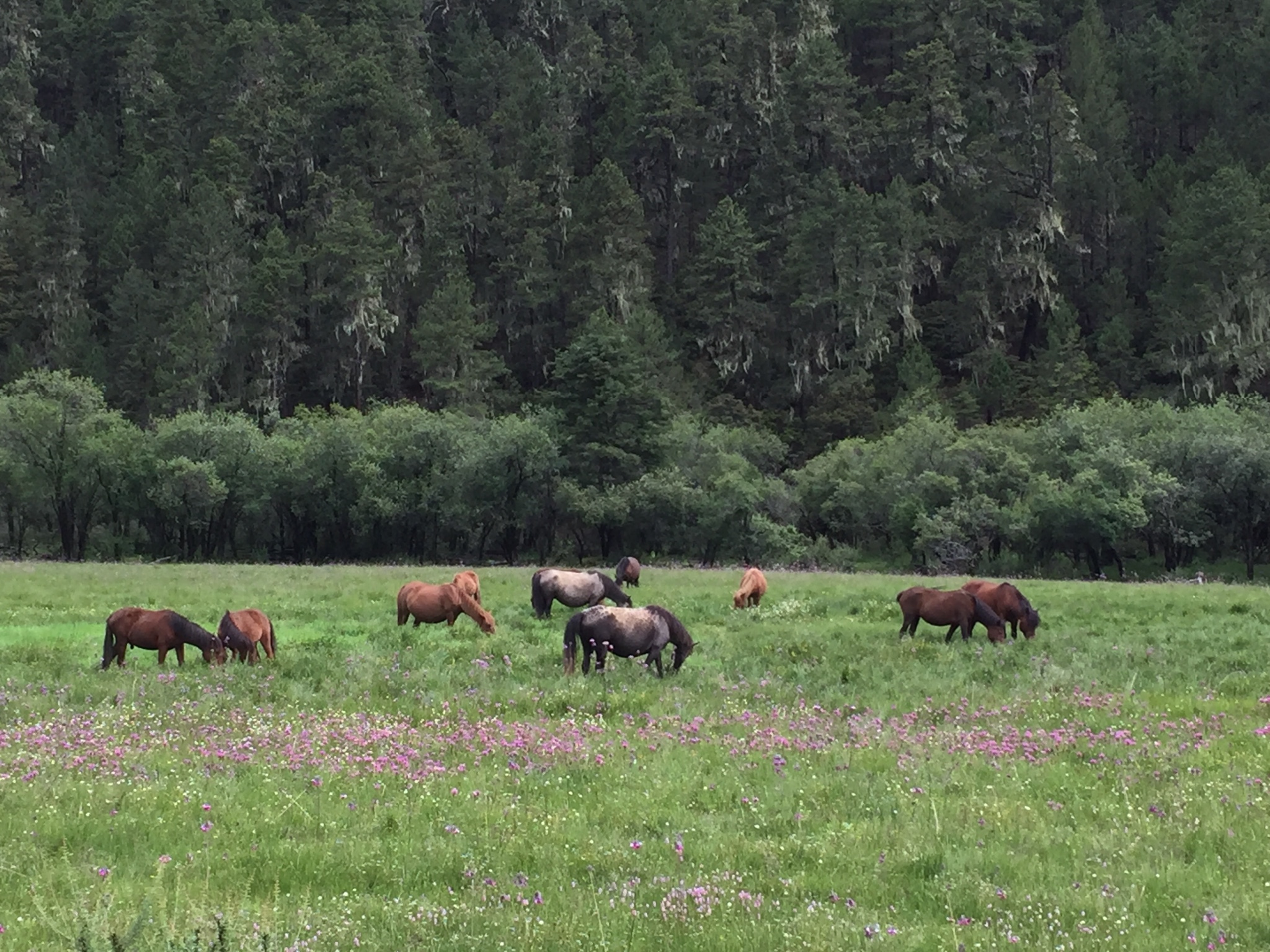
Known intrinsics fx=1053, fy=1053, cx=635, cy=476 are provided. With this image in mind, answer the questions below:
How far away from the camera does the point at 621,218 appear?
285ft

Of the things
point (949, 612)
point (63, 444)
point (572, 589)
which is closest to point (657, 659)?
point (949, 612)

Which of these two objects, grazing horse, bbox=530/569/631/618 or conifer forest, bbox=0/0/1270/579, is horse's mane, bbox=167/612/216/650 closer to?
grazing horse, bbox=530/569/631/618


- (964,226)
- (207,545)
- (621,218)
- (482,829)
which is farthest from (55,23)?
(482,829)

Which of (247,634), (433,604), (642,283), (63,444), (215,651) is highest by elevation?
(642,283)

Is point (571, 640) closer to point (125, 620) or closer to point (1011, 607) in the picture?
point (125, 620)

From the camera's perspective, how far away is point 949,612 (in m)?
19.8

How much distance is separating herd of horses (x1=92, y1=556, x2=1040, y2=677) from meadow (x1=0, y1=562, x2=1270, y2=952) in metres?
0.62

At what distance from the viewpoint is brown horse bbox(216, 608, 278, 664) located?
655 inches

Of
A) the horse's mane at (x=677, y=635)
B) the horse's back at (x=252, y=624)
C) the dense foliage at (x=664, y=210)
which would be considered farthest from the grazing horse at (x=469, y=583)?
the dense foliage at (x=664, y=210)

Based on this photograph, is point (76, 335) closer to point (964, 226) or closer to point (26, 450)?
point (26, 450)

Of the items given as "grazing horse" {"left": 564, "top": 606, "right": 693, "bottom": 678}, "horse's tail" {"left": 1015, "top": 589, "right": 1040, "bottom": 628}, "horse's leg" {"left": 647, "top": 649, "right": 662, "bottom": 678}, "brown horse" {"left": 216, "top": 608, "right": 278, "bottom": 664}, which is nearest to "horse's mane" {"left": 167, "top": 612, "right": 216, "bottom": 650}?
"brown horse" {"left": 216, "top": 608, "right": 278, "bottom": 664}

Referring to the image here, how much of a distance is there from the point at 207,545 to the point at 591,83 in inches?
2582

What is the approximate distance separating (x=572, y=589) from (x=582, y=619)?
7.42m

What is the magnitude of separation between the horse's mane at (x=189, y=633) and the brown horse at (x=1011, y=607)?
13809mm
